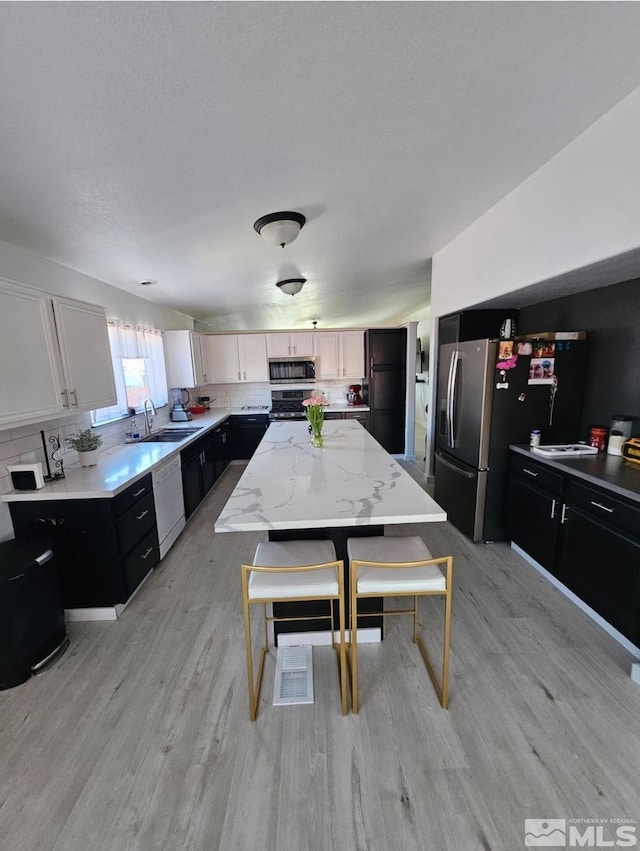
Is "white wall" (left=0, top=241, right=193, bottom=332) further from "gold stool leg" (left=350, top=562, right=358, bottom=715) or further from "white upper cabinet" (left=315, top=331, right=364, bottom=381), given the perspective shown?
"gold stool leg" (left=350, top=562, right=358, bottom=715)

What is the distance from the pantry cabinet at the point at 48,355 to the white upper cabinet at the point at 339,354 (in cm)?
343

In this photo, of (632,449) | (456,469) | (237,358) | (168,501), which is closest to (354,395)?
(237,358)

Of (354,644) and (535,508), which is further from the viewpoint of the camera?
(535,508)

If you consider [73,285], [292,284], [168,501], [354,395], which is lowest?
[168,501]

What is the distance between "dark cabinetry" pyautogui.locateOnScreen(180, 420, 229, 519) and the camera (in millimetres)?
3496

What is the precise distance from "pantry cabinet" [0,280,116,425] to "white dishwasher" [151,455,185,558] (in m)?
0.73

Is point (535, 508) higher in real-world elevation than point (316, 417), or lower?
lower

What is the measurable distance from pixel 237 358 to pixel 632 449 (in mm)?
4937

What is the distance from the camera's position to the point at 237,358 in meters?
5.60

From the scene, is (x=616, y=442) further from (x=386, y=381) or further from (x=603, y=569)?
(x=386, y=381)

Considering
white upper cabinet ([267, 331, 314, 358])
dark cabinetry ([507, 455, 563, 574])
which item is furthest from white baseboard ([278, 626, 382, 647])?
white upper cabinet ([267, 331, 314, 358])

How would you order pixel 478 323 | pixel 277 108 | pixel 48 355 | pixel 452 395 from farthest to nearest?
pixel 478 323, pixel 452 395, pixel 48 355, pixel 277 108

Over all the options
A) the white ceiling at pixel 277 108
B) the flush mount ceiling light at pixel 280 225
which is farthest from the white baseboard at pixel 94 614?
the flush mount ceiling light at pixel 280 225

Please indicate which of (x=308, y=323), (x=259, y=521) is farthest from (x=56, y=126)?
(x=308, y=323)
